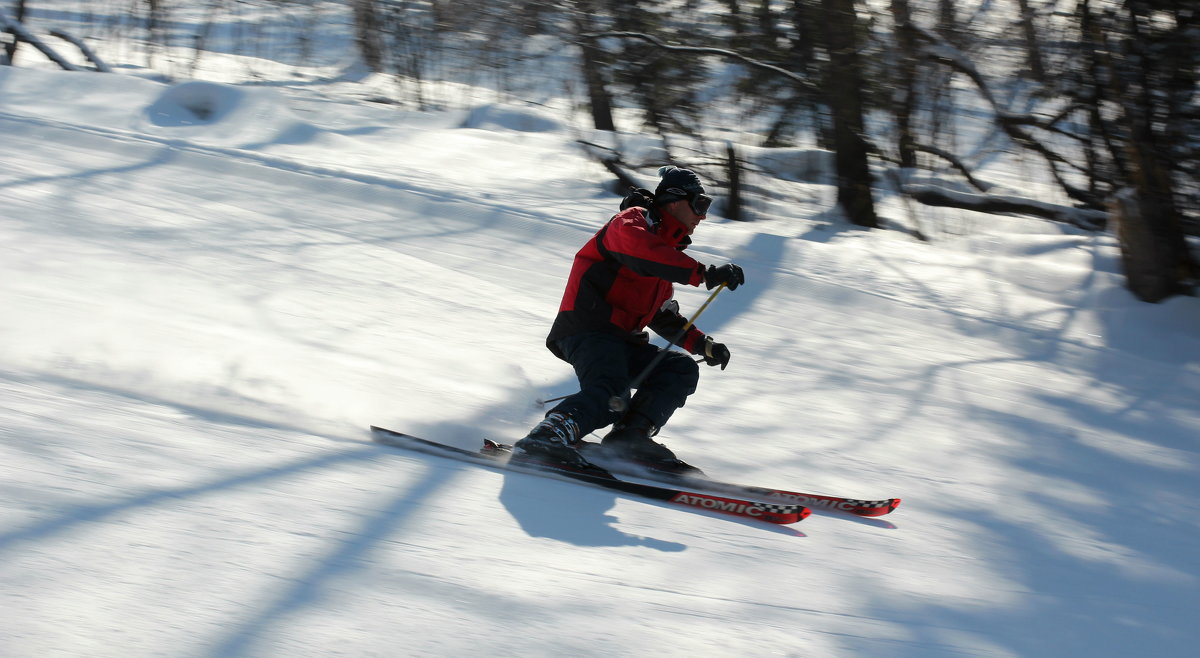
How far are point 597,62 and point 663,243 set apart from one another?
6.58 m

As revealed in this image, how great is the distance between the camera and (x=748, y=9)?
30.7ft

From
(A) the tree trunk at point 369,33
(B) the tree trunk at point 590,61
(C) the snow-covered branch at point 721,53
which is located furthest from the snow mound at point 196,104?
(A) the tree trunk at point 369,33

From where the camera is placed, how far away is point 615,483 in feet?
11.3

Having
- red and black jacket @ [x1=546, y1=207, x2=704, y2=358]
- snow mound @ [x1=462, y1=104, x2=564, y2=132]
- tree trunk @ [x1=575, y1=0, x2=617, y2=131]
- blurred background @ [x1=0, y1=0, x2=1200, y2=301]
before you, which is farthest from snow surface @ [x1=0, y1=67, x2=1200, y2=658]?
snow mound @ [x1=462, y1=104, x2=564, y2=132]

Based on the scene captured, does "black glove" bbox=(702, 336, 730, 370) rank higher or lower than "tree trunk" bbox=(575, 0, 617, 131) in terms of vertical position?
lower

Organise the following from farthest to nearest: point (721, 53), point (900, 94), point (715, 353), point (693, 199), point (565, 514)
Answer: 1. point (900, 94)
2. point (721, 53)
3. point (715, 353)
4. point (693, 199)
5. point (565, 514)

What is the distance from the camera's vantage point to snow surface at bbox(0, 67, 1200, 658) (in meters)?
2.14

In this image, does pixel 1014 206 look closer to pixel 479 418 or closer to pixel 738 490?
pixel 738 490

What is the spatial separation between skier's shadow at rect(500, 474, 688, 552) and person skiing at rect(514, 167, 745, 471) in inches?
11.2

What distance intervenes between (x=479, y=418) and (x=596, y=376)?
75 centimetres

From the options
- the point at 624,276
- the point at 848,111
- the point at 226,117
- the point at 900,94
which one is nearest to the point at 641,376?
the point at 624,276

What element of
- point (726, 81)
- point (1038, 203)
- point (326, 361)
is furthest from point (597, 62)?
point (326, 361)

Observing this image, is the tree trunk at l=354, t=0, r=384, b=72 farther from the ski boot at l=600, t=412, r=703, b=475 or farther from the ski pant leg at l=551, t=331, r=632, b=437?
the ski boot at l=600, t=412, r=703, b=475

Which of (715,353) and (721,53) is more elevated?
(721,53)
